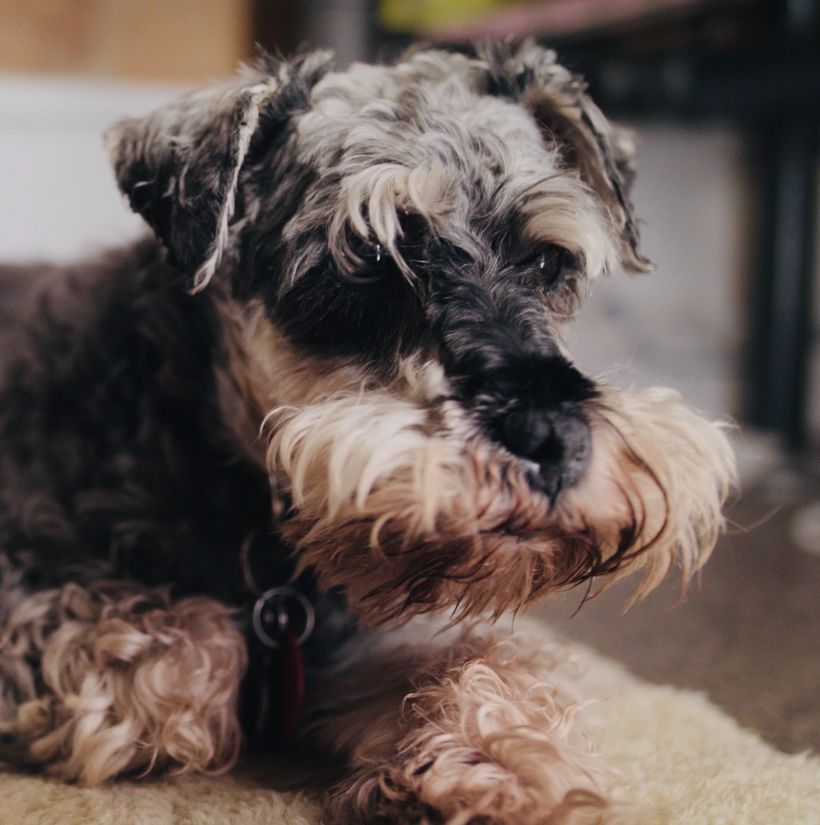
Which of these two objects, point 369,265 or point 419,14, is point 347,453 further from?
point 419,14

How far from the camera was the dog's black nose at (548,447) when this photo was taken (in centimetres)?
112

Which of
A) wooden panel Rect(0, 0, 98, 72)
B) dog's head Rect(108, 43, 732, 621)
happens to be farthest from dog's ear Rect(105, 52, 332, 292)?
wooden panel Rect(0, 0, 98, 72)

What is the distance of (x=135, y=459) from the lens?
63.9 inches

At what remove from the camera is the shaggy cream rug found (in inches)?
47.3

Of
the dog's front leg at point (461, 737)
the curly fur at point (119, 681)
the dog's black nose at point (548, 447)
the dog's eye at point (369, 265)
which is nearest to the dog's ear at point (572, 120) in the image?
the dog's eye at point (369, 265)

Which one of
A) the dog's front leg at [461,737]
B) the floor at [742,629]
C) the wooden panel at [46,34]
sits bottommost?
the floor at [742,629]

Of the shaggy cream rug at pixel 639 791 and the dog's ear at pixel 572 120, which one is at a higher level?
the dog's ear at pixel 572 120

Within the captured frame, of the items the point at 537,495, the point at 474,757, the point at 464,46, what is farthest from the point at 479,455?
the point at 464,46

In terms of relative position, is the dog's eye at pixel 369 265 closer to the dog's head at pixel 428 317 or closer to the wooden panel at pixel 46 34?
the dog's head at pixel 428 317

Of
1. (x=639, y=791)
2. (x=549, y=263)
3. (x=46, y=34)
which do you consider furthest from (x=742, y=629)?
(x=46, y=34)

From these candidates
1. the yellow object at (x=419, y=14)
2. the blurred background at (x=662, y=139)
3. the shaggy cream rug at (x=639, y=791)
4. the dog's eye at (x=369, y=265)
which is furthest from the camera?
the yellow object at (x=419, y=14)

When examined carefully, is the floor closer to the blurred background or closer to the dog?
the blurred background

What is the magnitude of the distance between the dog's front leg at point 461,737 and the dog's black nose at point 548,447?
0.28 metres

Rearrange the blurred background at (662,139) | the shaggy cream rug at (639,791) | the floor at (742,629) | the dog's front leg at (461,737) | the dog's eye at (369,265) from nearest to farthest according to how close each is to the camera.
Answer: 1. the dog's front leg at (461,737)
2. the shaggy cream rug at (639,791)
3. the dog's eye at (369,265)
4. the floor at (742,629)
5. the blurred background at (662,139)
